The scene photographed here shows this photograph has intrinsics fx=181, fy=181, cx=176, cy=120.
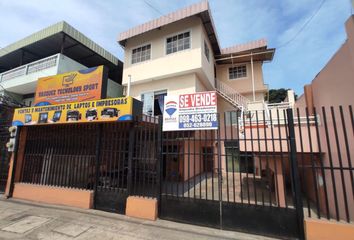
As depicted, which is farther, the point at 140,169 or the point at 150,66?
the point at 150,66

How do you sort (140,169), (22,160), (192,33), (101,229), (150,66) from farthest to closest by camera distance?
(150,66), (192,33), (22,160), (140,169), (101,229)

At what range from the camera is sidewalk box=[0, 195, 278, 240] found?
4289mm

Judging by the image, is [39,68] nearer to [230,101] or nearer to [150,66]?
[150,66]

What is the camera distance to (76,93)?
714 cm

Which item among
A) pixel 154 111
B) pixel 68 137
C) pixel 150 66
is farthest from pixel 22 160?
pixel 150 66

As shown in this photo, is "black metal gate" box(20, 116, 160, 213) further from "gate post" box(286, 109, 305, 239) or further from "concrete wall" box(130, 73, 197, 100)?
"concrete wall" box(130, 73, 197, 100)

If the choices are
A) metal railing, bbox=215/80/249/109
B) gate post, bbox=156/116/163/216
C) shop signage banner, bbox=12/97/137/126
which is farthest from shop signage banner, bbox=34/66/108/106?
metal railing, bbox=215/80/249/109

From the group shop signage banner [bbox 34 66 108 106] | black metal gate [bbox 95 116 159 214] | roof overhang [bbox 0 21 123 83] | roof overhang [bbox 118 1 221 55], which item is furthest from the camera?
roof overhang [bbox 0 21 123 83]

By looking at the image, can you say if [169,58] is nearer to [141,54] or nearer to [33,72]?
[141,54]

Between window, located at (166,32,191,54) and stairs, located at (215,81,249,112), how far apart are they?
4.13 meters

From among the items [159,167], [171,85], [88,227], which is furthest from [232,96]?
[88,227]

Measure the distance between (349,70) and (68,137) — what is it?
9.56 meters

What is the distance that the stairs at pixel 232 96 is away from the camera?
12554 mm

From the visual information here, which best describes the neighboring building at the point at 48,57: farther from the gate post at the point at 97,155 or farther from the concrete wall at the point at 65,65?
the gate post at the point at 97,155
